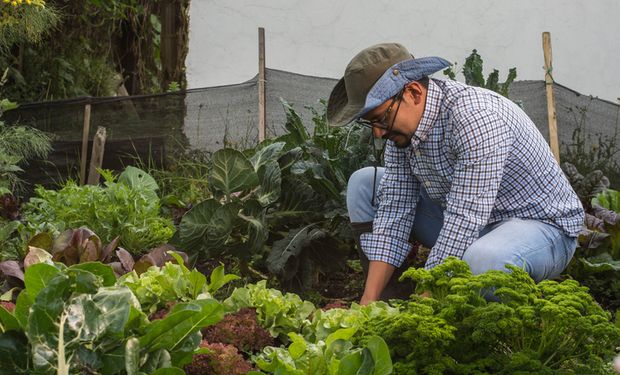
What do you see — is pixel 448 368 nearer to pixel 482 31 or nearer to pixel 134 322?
pixel 134 322

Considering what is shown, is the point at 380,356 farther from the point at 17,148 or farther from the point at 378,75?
the point at 17,148

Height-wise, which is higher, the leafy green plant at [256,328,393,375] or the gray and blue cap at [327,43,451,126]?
the gray and blue cap at [327,43,451,126]

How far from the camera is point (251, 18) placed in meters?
8.46

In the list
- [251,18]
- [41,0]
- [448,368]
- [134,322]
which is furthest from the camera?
[251,18]

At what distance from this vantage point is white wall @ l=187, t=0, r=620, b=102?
27.8 ft

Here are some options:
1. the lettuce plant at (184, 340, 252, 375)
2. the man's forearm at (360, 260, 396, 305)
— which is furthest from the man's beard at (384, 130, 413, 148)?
the lettuce plant at (184, 340, 252, 375)

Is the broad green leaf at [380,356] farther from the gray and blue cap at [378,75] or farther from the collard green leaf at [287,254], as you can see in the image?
the collard green leaf at [287,254]

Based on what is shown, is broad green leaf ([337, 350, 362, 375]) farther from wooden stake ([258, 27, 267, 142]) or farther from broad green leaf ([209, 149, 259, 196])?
wooden stake ([258, 27, 267, 142])

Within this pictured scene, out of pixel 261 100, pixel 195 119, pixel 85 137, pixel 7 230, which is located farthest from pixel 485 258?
pixel 85 137

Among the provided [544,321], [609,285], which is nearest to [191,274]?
[544,321]

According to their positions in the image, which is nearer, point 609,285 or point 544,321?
point 544,321

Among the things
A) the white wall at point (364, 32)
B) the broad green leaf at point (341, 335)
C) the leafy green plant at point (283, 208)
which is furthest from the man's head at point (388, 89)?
the white wall at point (364, 32)

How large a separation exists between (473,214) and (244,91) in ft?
12.5

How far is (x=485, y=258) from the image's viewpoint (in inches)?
132
